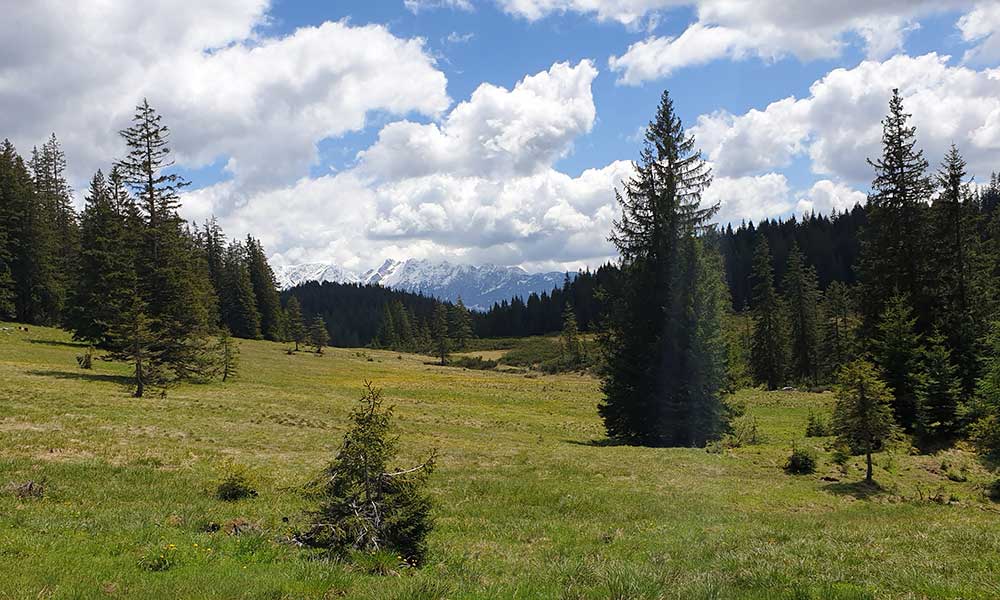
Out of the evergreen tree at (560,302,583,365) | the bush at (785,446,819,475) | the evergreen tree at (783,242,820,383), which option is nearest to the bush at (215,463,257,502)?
the bush at (785,446,819,475)

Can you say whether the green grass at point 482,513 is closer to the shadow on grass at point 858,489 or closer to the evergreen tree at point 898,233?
the shadow on grass at point 858,489

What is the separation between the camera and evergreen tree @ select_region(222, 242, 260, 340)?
9919 centimetres

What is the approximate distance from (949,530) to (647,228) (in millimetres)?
22287

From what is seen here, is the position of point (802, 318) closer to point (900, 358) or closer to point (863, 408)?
point (900, 358)

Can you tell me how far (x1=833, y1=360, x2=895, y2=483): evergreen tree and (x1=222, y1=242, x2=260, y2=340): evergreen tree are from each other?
319 feet

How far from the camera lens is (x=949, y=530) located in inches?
542

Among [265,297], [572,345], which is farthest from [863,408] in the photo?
[265,297]

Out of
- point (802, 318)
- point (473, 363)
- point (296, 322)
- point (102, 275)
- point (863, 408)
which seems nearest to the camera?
point (863, 408)

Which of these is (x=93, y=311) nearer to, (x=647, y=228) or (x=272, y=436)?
(x=272, y=436)

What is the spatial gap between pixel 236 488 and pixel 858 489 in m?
22.2

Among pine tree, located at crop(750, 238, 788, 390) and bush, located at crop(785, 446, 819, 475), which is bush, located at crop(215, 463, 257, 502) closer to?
bush, located at crop(785, 446, 819, 475)

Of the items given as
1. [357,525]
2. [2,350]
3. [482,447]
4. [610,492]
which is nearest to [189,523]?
[357,525]

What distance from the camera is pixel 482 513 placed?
15719 mm

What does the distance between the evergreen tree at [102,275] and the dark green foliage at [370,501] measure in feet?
120
